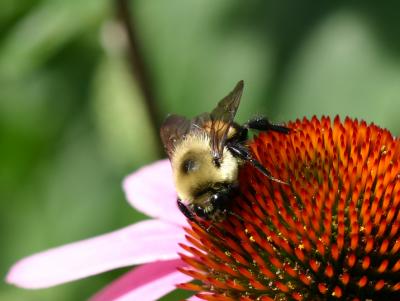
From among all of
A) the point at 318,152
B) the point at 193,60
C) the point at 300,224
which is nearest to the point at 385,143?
the point at 318,152

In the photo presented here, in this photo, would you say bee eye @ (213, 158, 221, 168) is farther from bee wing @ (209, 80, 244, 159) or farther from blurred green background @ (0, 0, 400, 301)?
blurred green background @ (0, 0, 400, 301)

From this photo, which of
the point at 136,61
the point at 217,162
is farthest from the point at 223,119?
the point at 136,61

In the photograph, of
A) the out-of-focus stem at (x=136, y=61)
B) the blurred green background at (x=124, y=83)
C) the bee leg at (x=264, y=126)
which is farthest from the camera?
the blurred green background at (x=124, y=83)

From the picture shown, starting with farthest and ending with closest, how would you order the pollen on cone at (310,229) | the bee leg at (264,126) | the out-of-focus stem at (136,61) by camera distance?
the out-of-focus stem at (136,61)
the bee leg at (264,126)
the pollen on cone at (310,229)

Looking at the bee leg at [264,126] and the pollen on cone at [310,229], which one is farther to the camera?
the bee leg at [264,126]

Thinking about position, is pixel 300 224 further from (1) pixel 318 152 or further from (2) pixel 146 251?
(2) pixel 146 251

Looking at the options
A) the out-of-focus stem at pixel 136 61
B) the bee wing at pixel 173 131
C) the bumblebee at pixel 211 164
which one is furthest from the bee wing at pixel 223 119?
the out-of-focus stem at pixel 136 61

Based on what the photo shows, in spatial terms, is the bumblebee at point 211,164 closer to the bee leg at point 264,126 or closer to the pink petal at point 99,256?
the bee leg at point 264,126

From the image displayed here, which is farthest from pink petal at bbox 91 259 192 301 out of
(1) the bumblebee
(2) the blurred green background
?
(2) the blurred green background
